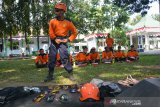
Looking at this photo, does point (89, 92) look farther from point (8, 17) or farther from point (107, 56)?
point (8, 17)

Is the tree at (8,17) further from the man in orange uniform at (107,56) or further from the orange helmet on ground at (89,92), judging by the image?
the orange helmet on ground at (89,92)

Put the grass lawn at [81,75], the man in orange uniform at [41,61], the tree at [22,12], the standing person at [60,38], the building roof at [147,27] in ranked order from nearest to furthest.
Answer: the standing person at [60,38] < the grass lawn at [81,75] < the man in orange uniform at [41,61] < the tree at [22,12] < the building roof at [147,27]

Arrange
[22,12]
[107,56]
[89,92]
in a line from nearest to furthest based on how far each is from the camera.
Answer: [89,92] → [107,56] → [22,12]

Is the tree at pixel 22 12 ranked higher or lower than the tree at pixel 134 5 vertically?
lower

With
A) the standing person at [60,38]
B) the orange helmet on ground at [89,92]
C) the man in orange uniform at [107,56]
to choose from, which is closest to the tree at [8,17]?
the man in orange uniform at [107,56]

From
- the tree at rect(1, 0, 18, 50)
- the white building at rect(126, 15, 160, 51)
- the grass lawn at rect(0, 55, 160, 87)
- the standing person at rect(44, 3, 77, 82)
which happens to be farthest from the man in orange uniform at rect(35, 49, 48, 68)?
the white building at rect(126, 15, 160, 51)

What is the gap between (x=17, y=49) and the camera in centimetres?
5519

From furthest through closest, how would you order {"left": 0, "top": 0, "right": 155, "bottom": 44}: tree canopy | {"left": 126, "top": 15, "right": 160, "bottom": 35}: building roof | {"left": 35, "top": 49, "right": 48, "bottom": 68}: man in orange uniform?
1. {"left": 126, "top": 15, "right": 160, "bottom": 35}: building roof
2. {"left": 0, "top": 0, "right": 155, "bottom": 44}: tree canopy
3. {"left": 35, "top": 49, "right": 48, "bottom": 68}: man in orange uniform

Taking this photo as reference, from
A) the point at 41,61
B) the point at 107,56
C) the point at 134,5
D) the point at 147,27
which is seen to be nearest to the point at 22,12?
the point at 41,61

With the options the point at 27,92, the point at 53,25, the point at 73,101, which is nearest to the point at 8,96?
the point at 27,92

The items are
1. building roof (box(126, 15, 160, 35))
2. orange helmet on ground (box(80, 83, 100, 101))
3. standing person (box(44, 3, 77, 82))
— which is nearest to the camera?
orange helmet on ground (box(80, 83, 100, 101))

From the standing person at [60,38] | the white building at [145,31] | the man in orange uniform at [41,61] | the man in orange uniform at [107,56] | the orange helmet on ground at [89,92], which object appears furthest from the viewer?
the white building at [145,31]

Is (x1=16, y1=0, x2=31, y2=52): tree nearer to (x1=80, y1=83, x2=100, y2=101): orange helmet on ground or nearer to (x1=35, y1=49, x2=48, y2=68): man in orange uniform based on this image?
(x1=35, y1=49, x2=48, y2=68): man in orange uniform

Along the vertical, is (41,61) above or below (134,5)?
below
